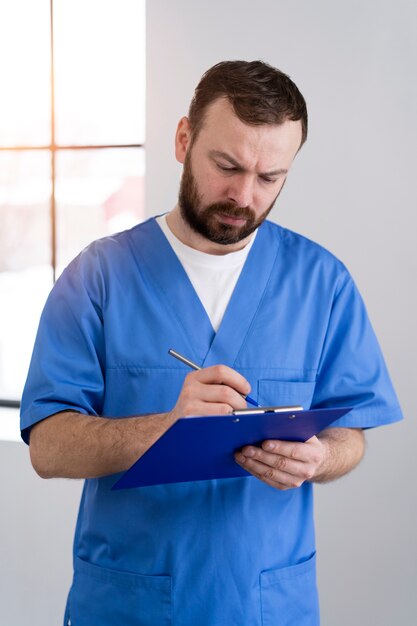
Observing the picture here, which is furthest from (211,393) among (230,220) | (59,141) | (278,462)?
(59,141)

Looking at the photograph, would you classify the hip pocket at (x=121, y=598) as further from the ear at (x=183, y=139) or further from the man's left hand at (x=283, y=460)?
the ear at (x=183, y=139)

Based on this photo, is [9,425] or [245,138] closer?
[245,138]

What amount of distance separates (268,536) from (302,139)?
0.65m

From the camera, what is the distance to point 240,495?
1337mm

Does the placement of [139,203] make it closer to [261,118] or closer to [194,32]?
[194,32]

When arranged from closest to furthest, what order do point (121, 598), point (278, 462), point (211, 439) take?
point (211, 439) < point (278, 462) < point (121, 598)

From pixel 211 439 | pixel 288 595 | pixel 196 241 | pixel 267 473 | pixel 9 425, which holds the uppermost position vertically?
pixel 196 241

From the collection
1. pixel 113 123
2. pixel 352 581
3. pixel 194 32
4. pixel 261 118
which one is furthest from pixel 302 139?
pixel 113 123

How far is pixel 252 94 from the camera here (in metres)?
1.34

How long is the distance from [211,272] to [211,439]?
18.6 inches

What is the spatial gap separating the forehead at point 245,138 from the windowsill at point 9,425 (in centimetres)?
156

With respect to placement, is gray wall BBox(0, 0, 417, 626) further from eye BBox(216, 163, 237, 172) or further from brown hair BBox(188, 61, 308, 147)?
eye BBox(216, 163, 237, 172)

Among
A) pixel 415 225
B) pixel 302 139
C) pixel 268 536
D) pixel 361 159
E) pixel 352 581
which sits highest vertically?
pixel 302 139

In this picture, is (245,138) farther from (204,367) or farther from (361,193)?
(361,193)
